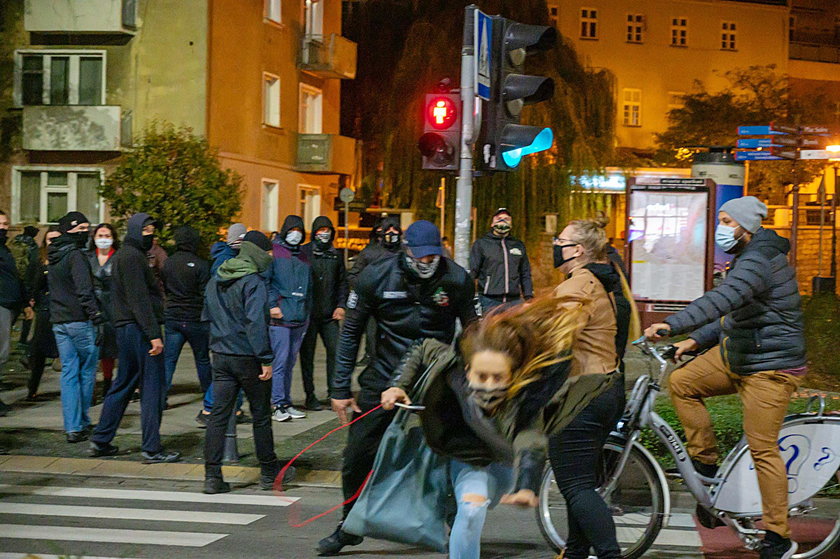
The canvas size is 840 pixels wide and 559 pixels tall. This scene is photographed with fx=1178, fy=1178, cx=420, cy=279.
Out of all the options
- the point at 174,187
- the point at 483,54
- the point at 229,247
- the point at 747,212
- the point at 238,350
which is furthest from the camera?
the point at 174,187

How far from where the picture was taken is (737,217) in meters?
6.42

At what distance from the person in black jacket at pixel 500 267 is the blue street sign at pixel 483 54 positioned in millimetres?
4813

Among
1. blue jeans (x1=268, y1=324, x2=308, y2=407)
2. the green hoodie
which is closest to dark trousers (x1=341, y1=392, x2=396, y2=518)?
the green hoodie

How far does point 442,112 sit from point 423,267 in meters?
3.20

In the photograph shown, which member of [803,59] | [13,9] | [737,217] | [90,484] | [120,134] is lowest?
[90,484]

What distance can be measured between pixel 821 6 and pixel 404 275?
67991mm

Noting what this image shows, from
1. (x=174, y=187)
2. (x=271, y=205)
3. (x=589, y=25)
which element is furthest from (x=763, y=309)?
(x=589, y=25)

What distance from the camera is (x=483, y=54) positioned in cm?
916

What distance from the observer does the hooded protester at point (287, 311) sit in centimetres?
1175

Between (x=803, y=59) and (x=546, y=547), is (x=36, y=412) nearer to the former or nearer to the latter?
(x=546, y=547)

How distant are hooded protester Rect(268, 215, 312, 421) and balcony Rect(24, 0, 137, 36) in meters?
20.9

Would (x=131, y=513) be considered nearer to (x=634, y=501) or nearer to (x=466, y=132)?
(x=634, y=501)

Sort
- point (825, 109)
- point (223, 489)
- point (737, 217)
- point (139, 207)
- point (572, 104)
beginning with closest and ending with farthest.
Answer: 1. point (737, 217)
2. point (223, 489)
3. point (139, 207)
4. point (572, 104)
5. point (825, 109)

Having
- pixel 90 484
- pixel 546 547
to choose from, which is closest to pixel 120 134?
pixel 90 484
